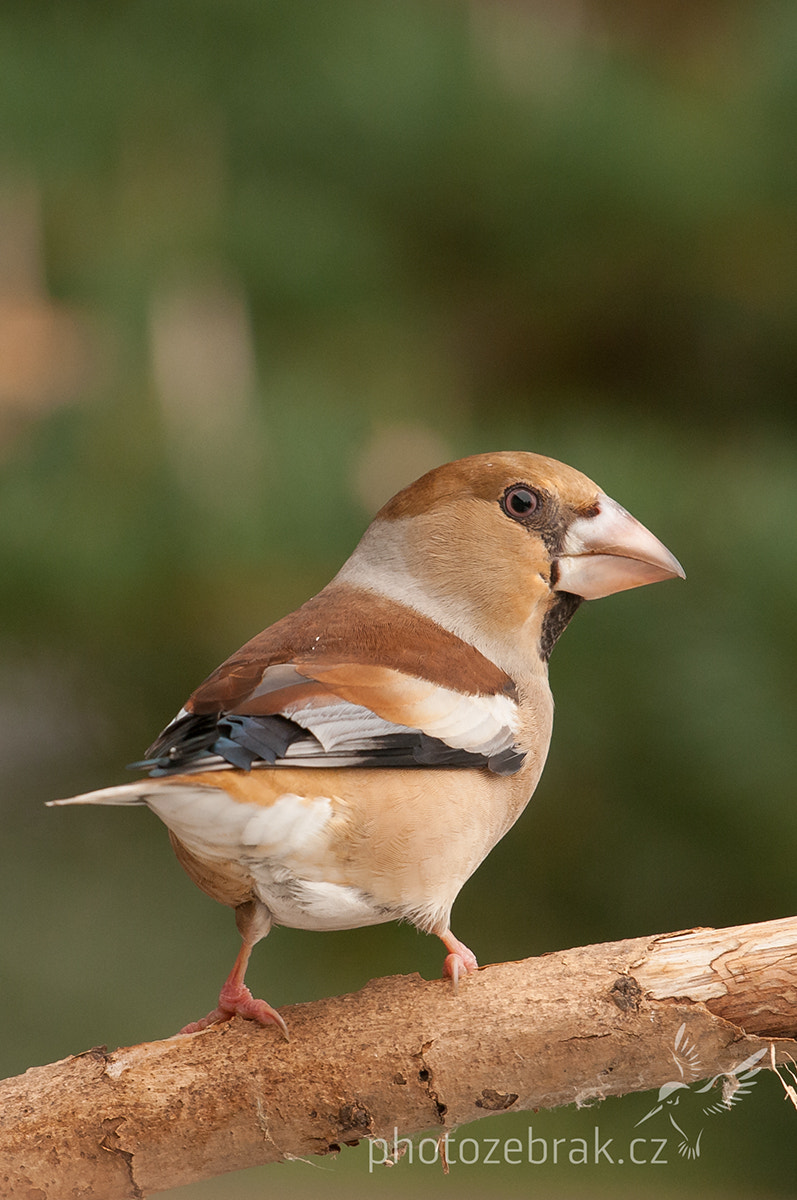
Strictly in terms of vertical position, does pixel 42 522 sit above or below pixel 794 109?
below

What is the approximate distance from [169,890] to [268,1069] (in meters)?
2.16

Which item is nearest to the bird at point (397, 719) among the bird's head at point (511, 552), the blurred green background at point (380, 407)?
the bird's head at point (511, 552)

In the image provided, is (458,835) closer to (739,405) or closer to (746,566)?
(746,566)

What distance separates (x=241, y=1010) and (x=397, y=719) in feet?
1.28

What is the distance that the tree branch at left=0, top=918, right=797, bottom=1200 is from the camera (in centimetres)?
129

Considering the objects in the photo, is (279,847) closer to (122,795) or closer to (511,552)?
(122,795)

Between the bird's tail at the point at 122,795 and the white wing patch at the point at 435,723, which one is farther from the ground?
the bird's tail at the point at 122,795

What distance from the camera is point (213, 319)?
125 inches

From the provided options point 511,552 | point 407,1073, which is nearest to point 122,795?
point 407,1073

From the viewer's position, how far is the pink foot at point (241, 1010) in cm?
136

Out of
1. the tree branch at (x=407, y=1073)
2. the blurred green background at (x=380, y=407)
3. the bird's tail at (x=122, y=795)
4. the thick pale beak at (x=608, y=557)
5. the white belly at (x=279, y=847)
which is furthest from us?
the blurred green background at (x=380, y=407)

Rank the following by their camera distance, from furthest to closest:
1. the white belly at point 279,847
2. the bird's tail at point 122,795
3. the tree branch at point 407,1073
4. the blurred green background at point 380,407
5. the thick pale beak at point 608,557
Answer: the blurred green background at point 380,407 < the thick pale beak at point 608,557 < the tree branch at point 407,1073 < the white belly at point 279,847 < the bird's tail at point 122,795

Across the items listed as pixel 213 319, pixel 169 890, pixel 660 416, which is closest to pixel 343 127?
pixel 213 319

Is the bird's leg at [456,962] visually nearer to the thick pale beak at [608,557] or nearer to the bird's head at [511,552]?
the bird's head at [511,552]
